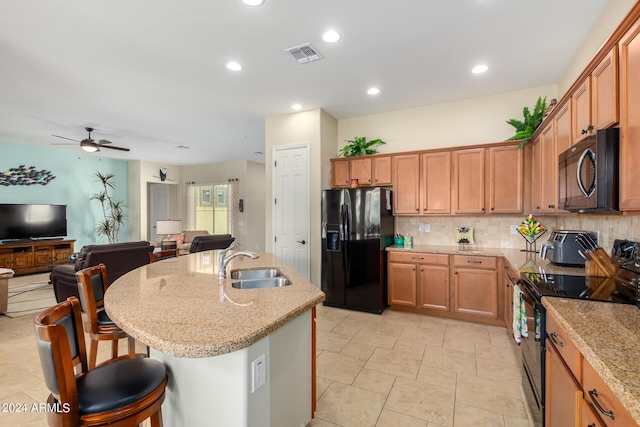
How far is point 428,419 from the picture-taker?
199 cm

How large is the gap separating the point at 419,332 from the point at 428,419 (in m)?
1.47

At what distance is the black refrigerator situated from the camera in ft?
13.1

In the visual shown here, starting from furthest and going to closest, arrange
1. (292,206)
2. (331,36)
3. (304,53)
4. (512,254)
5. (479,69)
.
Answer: (292,206)
(512,254)
(479,69)
(304,53)
(331,36)

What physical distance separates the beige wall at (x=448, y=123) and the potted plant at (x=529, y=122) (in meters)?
0.29

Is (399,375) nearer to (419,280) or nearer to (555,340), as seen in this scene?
(555,340)

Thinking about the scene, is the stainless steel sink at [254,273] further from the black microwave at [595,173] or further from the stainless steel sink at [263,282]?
the black microwave at [595,173]

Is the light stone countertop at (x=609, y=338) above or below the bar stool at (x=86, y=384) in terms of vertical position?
above

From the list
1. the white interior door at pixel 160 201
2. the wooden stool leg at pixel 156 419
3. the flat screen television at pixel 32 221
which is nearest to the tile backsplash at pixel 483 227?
the wooden stool leg at pixel 156 419

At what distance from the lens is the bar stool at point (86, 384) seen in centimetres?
104

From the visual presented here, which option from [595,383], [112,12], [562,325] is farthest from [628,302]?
[112,12]

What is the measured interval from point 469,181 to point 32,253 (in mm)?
8680

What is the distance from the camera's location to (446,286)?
3.78m

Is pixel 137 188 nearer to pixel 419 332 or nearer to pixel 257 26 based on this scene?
pixel 257 26

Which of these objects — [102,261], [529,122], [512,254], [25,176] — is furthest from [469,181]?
[25,176]
